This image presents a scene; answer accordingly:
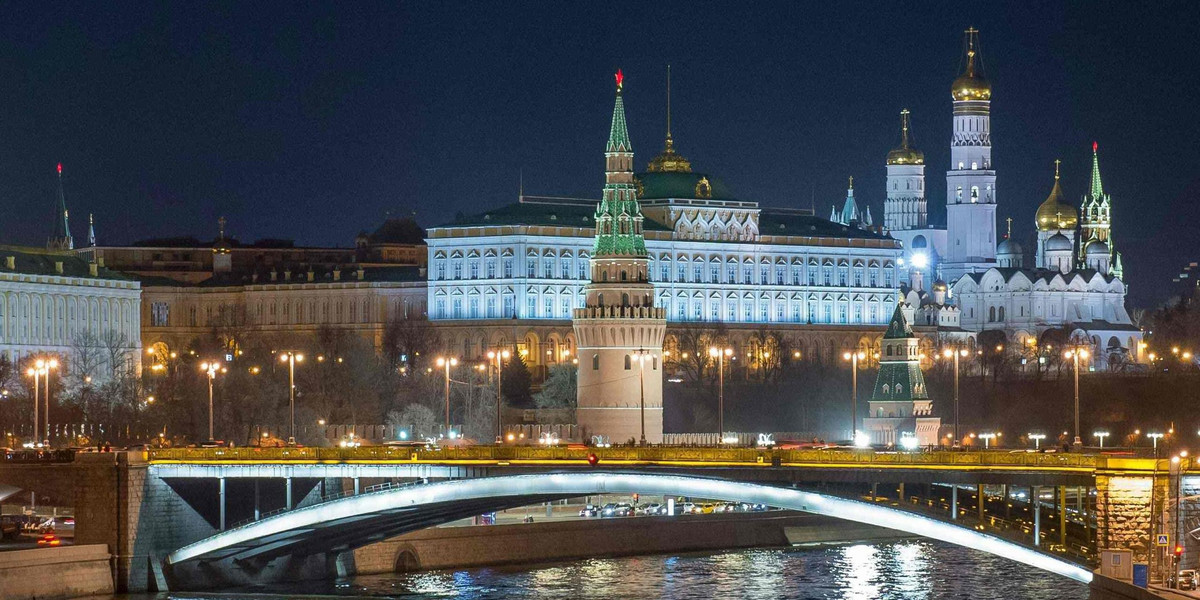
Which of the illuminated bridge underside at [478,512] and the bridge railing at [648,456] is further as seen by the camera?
the bridge railing at [648,456]

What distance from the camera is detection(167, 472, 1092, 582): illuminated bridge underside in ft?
267

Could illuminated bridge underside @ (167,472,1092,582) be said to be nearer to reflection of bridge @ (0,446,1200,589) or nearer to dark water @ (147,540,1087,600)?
reflection of bridge @ (0,446,1200,589)

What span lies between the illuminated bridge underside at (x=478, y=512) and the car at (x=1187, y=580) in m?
2.69

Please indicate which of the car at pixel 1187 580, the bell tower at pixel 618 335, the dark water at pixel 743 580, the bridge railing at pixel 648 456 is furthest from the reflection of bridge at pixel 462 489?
the bell tower at pixel 618 335

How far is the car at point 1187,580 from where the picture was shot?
75312 millimetres

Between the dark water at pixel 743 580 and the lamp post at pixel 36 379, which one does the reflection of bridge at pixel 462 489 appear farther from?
the lamp post at pixel 36 379

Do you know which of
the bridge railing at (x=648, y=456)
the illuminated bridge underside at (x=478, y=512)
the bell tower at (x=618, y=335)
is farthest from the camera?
the bell tower at (x=618, y=335)

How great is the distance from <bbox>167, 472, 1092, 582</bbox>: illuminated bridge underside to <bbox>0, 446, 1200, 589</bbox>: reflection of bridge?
0.22ft

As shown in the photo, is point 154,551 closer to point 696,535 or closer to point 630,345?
point 696,535

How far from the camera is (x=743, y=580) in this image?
105m

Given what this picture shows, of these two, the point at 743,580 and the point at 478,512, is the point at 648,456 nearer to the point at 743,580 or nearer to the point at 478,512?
the point at 478,512

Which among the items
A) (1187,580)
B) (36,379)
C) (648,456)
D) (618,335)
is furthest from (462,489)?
(618,335)

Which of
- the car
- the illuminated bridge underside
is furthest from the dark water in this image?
the car

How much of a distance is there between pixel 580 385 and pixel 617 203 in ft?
35.0
